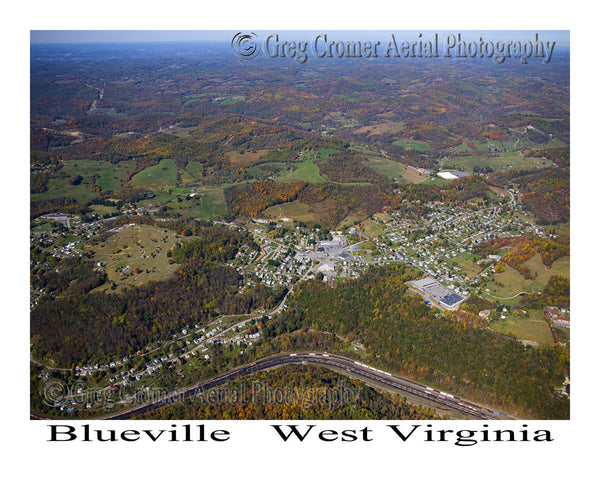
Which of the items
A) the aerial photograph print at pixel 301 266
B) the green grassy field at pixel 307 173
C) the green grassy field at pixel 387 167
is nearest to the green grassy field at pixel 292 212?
the aerial photograph print at pixel 301 266

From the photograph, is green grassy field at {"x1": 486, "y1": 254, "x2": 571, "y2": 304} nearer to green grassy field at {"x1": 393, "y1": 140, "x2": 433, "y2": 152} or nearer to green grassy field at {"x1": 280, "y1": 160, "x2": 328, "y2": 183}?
green grassy field at {"x1": 280, "y1": 160, "x2": 328, "y2": 183}

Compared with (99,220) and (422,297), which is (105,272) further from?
(422,297)

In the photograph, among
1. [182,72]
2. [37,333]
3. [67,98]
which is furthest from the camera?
[182,72]

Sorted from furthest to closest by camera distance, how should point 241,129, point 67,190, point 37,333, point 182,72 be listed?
point 182,72 < point 241,129 < point 67,190 < point 37,333

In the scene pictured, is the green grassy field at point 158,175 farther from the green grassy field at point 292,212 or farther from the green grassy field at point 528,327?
the green grassy field at point 528,327

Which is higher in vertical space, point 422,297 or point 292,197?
point 292,197

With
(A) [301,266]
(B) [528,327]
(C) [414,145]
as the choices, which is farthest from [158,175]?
(B) [528,327]

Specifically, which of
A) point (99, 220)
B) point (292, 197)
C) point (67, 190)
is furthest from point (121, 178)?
point (292, 197)
